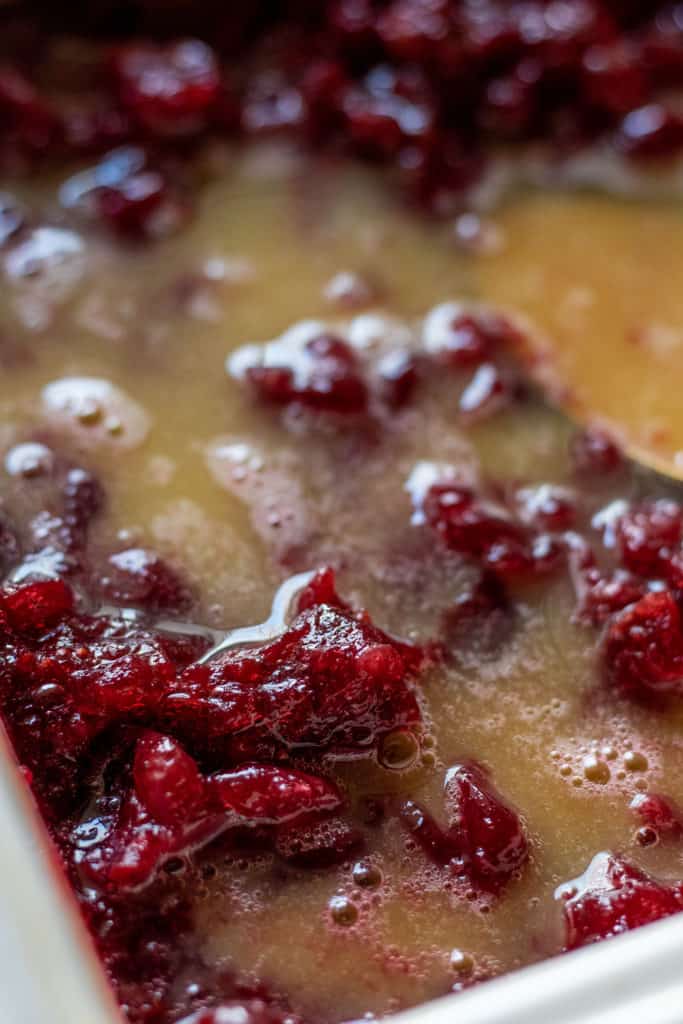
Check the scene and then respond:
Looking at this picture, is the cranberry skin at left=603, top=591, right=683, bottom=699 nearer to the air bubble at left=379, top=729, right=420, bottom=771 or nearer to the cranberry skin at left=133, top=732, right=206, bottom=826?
the air bubble at left=379, top=729, right=420, bottom=771

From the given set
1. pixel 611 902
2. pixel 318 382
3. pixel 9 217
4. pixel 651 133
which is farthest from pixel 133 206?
pixel 611 902

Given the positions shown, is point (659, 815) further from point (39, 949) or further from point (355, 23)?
point (355, 23)

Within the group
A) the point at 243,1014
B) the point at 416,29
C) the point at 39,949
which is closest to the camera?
the point at 39,949

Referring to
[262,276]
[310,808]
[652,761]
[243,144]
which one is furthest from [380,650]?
[243,144]

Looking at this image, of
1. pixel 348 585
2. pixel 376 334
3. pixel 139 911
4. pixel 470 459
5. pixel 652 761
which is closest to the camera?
pixel 139 911

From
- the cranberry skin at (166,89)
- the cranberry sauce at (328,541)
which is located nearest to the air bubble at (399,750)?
the cranberry sauce at (328,541)

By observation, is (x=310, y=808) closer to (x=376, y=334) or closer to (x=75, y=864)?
(x=75, y=864)

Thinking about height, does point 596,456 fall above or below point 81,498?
below
